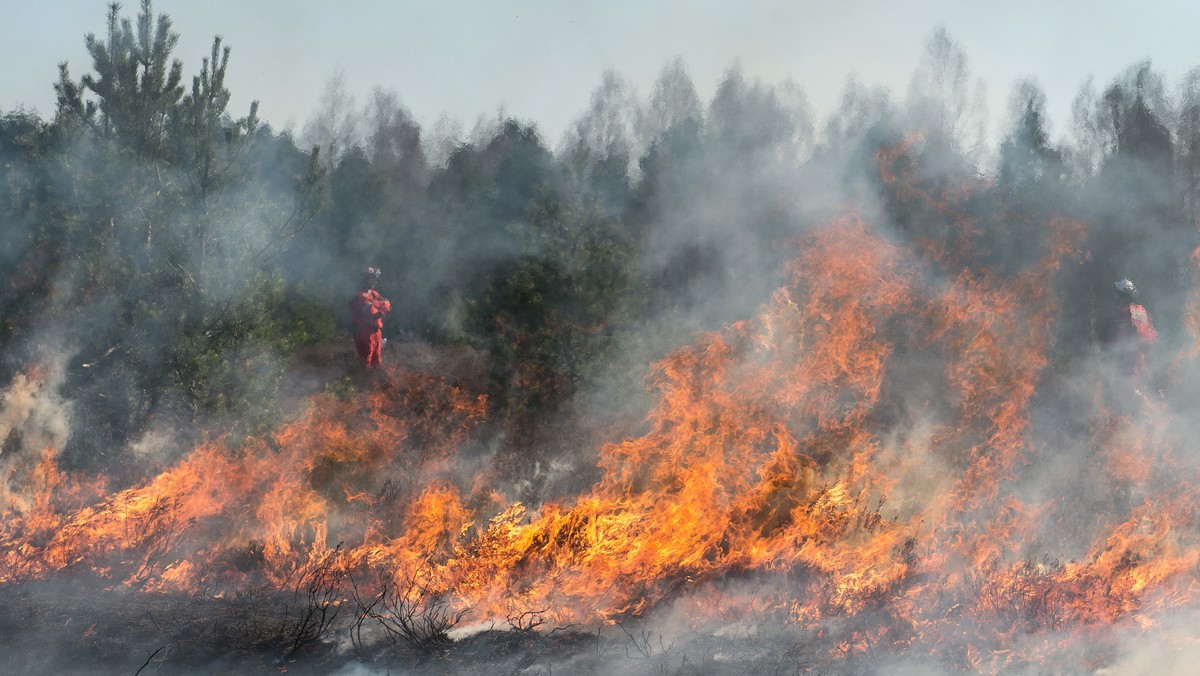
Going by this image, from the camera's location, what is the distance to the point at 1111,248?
16.3 metres

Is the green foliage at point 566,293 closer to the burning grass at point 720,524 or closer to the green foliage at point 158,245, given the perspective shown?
the burning grass at point 720,524

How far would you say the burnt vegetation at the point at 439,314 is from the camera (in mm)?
8117

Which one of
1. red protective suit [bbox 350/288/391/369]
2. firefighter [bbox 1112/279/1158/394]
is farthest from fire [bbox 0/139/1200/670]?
red protective suit [bbox 350/288/391/369]

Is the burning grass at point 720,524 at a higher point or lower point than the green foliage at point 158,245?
lower

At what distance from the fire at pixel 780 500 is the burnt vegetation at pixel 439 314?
0.10 metres

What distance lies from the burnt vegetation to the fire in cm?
10

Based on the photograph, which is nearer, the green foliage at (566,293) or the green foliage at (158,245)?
the green foliage at (158,245)

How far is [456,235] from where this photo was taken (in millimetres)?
18234

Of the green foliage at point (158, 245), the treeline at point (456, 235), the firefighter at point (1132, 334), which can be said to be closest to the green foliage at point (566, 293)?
the treeline at point (456, 235)

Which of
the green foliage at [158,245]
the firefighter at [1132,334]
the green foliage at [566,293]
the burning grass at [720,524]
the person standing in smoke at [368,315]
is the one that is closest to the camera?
the burning grass at [720,524]

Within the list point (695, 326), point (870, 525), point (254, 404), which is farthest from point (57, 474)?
point (870, 525)

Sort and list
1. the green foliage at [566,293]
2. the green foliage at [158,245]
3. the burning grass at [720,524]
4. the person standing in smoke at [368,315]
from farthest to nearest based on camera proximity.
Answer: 1. the green foliage at [566,293]
2. the person standing in smoke at [368,315]
3. the green foliage at [158,245]
4. the burning grass at [720,524]

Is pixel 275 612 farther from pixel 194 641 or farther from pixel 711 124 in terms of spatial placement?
pixel 711 124

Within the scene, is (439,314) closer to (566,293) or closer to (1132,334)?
(566,293)
